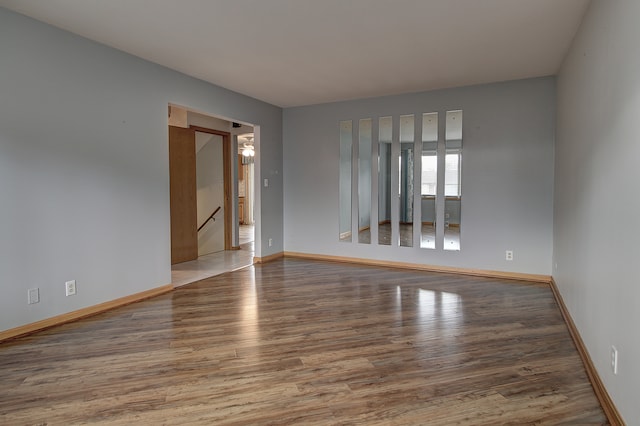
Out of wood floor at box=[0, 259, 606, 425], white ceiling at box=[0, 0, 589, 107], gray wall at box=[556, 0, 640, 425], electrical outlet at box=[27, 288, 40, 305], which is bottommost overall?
wood floor at box=[0, 259, 606, 425]

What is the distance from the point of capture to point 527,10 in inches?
114

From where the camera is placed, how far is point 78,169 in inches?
134

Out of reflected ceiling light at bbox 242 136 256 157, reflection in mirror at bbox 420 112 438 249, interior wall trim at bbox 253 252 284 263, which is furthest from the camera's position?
reflected ceiling light at bbox 242 136 256 157

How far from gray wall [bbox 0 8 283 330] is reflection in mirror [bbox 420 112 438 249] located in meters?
3.25

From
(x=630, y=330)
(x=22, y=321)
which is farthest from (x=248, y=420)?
(x=22, y=321)

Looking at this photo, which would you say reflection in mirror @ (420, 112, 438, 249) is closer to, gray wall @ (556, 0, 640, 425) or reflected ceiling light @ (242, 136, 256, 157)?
gray wall @ (556, 0, 640, 425)

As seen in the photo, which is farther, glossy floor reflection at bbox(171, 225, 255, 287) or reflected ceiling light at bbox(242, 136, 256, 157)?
reflected ceiling light at bbox(242, 136, 256, 157)

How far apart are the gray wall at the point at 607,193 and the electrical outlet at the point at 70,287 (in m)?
4.09

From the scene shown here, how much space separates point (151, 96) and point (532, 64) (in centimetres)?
432

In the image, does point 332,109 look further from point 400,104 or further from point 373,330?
point 373,330

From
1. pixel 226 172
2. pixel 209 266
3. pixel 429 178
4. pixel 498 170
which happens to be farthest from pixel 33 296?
pixel 498 170

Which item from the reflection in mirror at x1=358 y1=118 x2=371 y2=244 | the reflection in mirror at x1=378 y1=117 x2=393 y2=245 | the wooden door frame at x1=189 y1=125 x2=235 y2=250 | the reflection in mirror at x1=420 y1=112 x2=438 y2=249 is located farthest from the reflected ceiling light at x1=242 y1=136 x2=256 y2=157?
the reflection in mirror at x1=420 y1=112 x2=438 y2=249

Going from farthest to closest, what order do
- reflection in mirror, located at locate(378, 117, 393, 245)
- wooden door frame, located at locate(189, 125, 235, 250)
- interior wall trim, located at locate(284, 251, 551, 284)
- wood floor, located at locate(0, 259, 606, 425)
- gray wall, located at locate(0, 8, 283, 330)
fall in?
wooden door frame, located at locate(189, 125, 235, 250) < reflection in mirror, located at locate(378, 117, 393, 245) < interior wall trim, located at locate(284, 251, 551, 284) < gray wall, located at locate(0, 8, 283, 330) < wood floor, located at locate(0, 259, 606, 425)

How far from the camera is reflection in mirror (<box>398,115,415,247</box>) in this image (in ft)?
18.1
